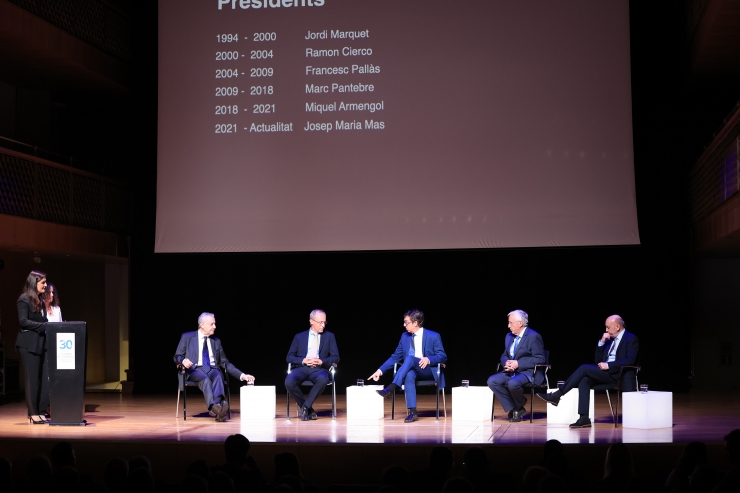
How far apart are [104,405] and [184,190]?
8.02 ft

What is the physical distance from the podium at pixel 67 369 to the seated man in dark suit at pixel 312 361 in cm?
180

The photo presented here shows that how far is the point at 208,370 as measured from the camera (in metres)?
8.08

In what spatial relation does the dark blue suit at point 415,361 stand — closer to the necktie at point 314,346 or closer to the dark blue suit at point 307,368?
the dark blue suit at point 307,368

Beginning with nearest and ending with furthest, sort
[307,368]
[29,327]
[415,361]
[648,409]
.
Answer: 1. [648,409]
2. [29,327]
3. [415,361]
4. [307,368]

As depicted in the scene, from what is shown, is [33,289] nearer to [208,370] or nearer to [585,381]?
[208,370]

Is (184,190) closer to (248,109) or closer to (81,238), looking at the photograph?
(248,109)

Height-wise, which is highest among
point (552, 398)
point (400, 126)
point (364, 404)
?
point (400, 126)

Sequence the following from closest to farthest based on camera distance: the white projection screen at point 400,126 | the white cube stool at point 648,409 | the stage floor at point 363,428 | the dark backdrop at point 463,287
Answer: the stage floor at point 363,428, the white cube stool at point 648,409, the white projection screen at point 400,126, the dark backdrop at point 463,287

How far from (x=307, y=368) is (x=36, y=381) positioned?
7.81 ft

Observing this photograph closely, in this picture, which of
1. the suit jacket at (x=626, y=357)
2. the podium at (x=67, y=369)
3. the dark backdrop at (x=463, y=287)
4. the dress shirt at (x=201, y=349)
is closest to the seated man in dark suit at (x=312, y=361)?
the dress shirt at (x=201, y=349)

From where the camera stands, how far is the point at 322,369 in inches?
325

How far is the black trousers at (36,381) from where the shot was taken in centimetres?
766

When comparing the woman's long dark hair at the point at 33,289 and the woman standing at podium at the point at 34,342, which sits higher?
the woman's long dark hair at the point at 33,289

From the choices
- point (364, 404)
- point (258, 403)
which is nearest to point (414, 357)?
point (364, 404)
